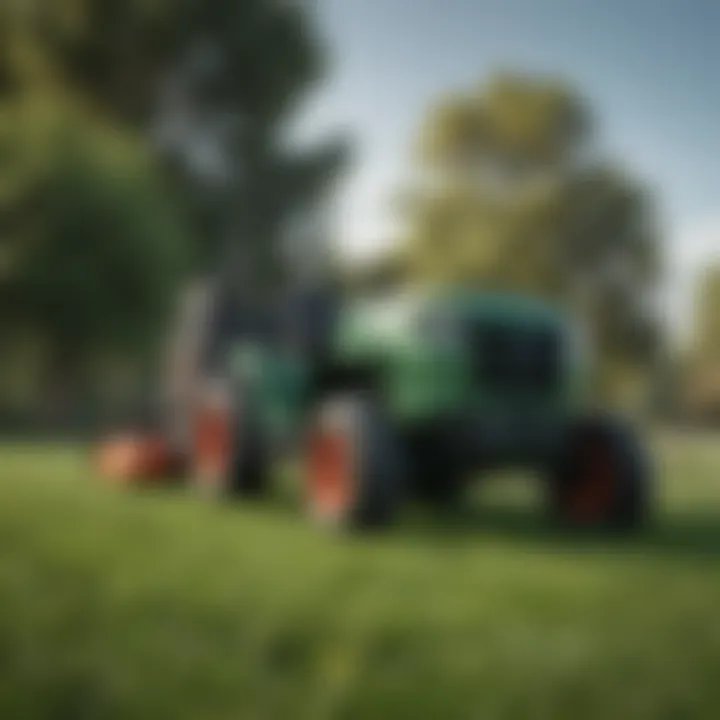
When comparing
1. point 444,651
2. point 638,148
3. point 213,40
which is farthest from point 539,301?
point 213,40

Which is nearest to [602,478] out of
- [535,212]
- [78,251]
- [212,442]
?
[535,212]

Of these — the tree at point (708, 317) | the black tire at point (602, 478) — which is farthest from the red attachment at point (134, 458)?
the tree at point (708, 317)

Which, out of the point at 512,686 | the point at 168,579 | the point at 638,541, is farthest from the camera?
the point at 638,541

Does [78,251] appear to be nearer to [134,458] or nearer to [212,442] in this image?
[134,458]

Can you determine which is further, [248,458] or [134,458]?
[248,458]

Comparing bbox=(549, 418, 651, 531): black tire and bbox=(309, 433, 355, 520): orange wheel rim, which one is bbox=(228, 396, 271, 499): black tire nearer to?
bbox=(309, 433, 355, 520): orange wheel rim

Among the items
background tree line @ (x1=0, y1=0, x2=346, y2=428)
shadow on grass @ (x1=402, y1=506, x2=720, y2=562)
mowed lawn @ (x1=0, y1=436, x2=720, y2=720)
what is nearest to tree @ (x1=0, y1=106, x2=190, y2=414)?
background tree line @ (x1=0, y1=0, x2=346, y2=428)

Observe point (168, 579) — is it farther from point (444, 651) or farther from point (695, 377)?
point (695, 377)

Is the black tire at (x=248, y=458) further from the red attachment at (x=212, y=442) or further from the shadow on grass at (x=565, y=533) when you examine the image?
the shadow on grass at (x=565, y=533)
